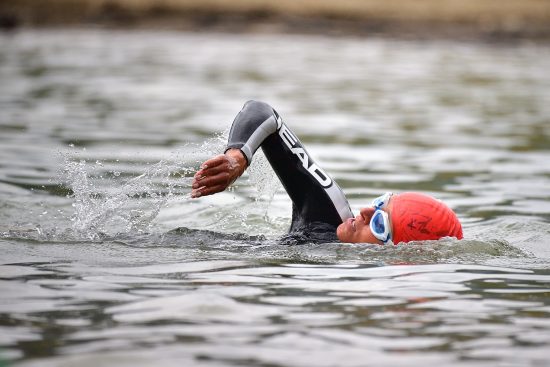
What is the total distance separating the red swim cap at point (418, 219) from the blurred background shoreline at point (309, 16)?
2759 cm

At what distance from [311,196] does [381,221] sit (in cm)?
67

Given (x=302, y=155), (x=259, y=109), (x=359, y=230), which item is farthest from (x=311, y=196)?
(x=259, y=109)

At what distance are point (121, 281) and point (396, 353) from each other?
2.07 meters

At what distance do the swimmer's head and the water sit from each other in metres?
0.10

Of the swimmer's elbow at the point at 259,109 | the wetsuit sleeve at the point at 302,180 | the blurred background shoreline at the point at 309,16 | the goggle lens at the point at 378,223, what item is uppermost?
the blurred background shoreline at the point at 309,16

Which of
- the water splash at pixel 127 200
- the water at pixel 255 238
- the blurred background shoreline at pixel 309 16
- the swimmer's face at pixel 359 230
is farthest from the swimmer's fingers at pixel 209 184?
the blurred background shoreline at pixel 309 16

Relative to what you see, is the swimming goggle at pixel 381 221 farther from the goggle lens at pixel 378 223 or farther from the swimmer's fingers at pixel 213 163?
the swimmer's fingers at pixel 213 163

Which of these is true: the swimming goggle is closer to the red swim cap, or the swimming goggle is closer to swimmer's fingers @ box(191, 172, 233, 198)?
the red swim cap

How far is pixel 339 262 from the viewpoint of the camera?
7.34 meters

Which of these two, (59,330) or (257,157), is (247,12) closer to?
(257,157)

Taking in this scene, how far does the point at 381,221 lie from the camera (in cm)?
731

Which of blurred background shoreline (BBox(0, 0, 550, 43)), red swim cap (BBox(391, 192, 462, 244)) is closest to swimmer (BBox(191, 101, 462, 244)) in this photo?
red swim cap (BBox(391, 192, 462, 244))

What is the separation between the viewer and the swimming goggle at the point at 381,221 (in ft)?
24.0

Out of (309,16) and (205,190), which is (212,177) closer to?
(205,190)
